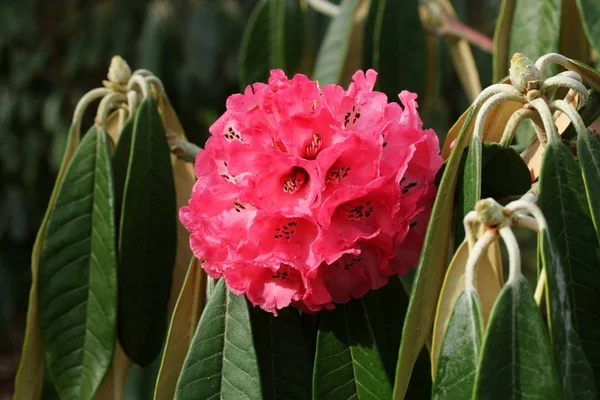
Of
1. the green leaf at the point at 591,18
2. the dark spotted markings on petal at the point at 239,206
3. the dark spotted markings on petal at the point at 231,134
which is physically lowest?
the dark spotted markings on petal at the point at 239,206

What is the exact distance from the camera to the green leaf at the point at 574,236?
600mm

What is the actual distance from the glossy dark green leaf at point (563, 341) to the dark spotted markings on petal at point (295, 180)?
214 millimetres

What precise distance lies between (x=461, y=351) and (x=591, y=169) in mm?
175

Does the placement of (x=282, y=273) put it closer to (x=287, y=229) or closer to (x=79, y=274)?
(x=287, y=229)

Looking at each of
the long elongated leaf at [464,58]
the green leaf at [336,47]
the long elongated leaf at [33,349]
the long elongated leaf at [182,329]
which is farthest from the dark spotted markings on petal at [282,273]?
the long elongated leaf at [464,58]

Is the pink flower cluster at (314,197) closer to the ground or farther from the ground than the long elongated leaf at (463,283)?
farther from the ground

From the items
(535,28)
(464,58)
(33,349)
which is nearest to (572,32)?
(535,28)

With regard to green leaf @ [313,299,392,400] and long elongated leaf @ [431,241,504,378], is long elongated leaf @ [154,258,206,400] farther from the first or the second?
long elongated leaf @ [431,241,504,378]

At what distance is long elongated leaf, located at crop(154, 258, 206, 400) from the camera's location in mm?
762

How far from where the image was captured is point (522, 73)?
66 centimetres

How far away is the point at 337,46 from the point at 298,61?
14 cm

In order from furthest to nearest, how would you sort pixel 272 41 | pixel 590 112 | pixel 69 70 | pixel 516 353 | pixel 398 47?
pixel 69 70 → pixel 272 41 → pixel 398 47 → pixel 590 112 → pixel 516 353

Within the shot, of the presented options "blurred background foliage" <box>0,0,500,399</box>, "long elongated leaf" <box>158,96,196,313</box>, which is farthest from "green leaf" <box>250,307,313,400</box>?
"blurred background foliage" <box>0,0,500,399</box>

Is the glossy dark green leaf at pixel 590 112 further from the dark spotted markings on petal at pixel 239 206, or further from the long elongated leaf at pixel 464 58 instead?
the long elongated leaf at pixel 464 58
